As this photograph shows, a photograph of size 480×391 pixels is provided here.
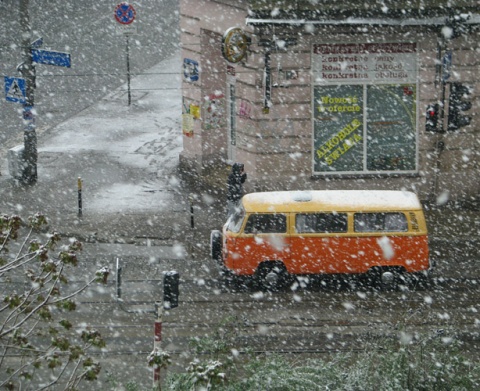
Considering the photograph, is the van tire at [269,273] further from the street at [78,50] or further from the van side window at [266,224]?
the street at [78,50]

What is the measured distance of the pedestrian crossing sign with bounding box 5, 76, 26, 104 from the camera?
25156 millimetres

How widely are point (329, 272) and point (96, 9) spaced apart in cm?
3497

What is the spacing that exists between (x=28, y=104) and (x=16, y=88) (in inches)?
19.8

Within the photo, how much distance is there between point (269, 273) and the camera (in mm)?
19328

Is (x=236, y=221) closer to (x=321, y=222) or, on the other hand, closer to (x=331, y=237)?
(x=321, y=222)

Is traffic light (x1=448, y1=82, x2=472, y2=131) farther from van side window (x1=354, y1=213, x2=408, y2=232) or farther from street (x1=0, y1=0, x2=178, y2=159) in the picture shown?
street (x1=0, y1=0, x2=178, y2=159)

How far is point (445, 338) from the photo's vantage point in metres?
12.7

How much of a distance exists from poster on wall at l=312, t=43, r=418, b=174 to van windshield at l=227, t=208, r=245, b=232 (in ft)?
18.4

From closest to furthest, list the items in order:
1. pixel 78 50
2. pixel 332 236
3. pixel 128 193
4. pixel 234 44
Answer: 1. pixel 332 236
2. pixel 234 44
3. pixel 128 193
4. pixel 78 50

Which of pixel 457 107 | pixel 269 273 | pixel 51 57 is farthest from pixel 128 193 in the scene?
pixel 457 107

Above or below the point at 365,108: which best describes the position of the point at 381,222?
below

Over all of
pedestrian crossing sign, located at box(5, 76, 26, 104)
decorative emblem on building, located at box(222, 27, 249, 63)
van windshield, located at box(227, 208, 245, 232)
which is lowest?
van windshield, located at box(227, 208, 245, 232)

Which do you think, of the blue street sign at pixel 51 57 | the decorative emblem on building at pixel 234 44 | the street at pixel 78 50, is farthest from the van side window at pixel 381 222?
the street at pixel 78 50

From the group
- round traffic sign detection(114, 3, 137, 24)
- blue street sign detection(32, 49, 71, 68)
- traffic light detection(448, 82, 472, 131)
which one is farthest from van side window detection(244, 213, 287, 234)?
round traffic sign detection(114, 3, 137, 24)
